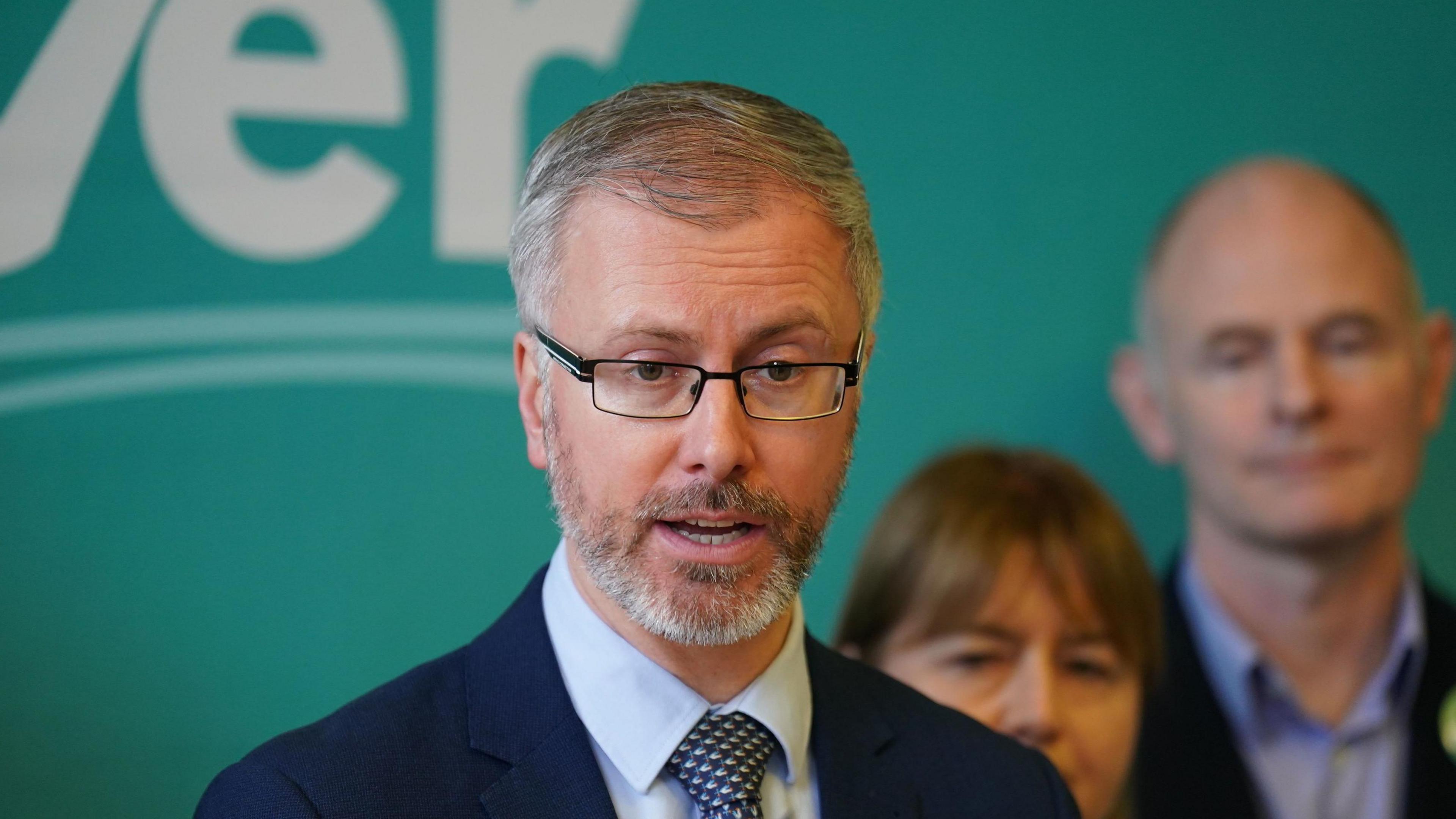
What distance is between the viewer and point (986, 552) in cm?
250

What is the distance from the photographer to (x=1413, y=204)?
10.3ft

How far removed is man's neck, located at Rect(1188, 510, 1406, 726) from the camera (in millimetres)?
2965

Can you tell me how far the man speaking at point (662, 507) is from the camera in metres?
1.43

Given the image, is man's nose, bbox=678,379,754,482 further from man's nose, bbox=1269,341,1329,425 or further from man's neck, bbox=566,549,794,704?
man's nose, bbox=1269,341,1329,425

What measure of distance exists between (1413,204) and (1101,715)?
1.49 m

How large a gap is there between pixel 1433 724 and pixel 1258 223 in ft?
3.70

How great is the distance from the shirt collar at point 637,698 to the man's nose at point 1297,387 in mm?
1672

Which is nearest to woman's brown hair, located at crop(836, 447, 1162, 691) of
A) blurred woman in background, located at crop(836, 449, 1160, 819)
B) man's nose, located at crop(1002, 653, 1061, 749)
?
blurred woman in background, located at crop(836, 449, 1160, 819)

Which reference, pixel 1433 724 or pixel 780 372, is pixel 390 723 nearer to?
pixel 780 372

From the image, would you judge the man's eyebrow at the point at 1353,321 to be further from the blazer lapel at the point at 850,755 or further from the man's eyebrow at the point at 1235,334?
the blazer lapel at the point at 850,755

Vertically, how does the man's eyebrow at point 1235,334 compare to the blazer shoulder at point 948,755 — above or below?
above

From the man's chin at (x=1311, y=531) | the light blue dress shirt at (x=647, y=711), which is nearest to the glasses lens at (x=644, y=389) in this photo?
the light blue dress shirt at (x=647, y=711)

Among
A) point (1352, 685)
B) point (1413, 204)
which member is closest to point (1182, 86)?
point (1413, 204)

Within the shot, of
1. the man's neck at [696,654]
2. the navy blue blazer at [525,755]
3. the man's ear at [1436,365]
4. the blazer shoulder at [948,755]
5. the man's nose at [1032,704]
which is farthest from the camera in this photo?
the man's ear at [1436,365]
